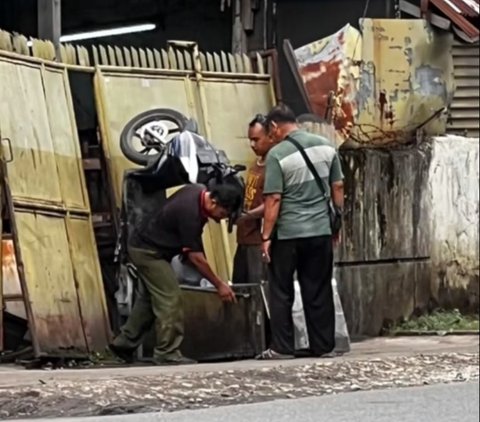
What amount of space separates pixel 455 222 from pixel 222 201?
410 centimetres

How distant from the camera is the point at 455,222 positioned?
41.2ft

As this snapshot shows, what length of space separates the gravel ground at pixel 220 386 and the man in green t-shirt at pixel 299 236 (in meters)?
0.46

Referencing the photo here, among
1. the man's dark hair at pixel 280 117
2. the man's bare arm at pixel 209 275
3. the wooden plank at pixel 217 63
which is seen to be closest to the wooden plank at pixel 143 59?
the wooden plank at pixel 217 63

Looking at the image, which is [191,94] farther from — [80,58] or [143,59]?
[80,58]

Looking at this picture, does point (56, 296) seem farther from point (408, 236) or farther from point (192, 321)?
point (408, 236)

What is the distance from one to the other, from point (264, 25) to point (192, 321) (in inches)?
140

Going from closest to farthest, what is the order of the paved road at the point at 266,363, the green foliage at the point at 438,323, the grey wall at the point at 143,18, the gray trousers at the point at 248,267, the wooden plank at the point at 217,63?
the paved road at the point at 266,363, the gray trousers at the point at 248,267, the wooden plank at the point at 217,63, the green foliage at the point at 438,323, the grey wall at the point at 143,18

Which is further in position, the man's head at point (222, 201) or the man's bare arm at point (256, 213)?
the man's bare arm at point (256, 213)

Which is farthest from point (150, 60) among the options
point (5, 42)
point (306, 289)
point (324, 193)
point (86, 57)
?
point (306, 289)

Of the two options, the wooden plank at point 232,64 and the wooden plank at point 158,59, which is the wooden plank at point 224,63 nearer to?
the wooden plank at point 232,64

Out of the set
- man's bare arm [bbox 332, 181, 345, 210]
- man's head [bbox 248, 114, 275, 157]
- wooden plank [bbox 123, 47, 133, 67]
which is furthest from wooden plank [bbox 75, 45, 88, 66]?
man's bare arm [bbox 332, 181, 345, 210]

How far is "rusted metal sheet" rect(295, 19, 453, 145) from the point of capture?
36.6ft

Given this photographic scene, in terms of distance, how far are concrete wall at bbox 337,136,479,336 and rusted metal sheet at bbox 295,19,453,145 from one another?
0.92 ft

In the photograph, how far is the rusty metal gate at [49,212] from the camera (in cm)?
933
